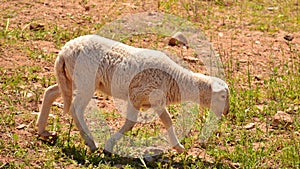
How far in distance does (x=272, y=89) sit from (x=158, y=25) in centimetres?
286

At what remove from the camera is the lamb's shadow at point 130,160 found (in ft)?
19.9

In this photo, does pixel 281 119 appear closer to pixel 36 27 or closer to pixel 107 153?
pixel 107 153

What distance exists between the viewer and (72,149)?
20.5 ft

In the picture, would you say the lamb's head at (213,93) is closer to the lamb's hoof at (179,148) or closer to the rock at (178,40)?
the lamb's hoof at (179,148)

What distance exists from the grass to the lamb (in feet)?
0.93

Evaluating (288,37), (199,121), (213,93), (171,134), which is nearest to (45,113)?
(171,134)

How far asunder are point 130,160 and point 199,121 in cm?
138

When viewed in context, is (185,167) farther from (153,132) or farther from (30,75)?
(30,75)

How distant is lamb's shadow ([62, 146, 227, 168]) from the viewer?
6074mm

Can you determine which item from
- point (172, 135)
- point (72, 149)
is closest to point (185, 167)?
point (172, 135)

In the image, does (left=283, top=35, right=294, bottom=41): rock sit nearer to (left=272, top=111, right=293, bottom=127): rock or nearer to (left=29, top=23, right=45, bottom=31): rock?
(left=272, top=111, right=293, bottom=127): rock

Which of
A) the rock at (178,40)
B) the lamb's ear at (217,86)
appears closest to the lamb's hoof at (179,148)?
the lamb's ear at (217,86)

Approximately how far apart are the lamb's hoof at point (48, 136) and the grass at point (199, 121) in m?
0.06

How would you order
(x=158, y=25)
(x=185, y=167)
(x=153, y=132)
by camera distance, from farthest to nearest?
(x=158, y=25)
(x=153, y=132)
(x=185, y=167)
